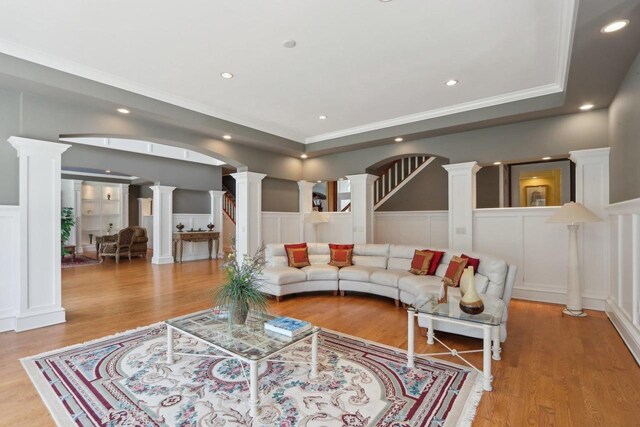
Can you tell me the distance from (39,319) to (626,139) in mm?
6790

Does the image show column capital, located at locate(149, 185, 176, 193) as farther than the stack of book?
Yes

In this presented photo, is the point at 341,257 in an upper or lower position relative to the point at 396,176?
lower

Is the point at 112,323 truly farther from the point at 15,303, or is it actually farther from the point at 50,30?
the point at 50,30

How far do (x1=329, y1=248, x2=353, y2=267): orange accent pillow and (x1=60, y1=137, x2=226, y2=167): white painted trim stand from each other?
11.8ft

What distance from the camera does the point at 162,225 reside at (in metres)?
8.96

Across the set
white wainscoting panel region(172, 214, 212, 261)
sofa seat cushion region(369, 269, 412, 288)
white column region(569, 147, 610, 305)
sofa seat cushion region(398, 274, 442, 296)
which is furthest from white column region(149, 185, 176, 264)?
white column region(569, 147, 610, 305)

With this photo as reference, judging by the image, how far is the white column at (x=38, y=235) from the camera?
3627 millimetres

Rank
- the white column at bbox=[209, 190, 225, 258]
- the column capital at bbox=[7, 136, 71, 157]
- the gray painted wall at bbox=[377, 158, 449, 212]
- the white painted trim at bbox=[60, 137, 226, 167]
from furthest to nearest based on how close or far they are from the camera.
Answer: the white column at bbox=[209, 190, 225, 258]
the white painted trim at bbox=[60, 137, 226, 167]
the gray painted wall at bbox=[377, 158, 449, 212]
the column capital at bbox=[7, 136, 71, 157]

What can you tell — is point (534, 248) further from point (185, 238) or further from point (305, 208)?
point (185, 238)

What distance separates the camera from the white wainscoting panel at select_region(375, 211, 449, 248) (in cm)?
659

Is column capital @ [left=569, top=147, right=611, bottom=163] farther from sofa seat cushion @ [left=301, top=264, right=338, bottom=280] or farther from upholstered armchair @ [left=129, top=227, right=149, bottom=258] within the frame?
upholstered armchair @ [left=129, top=227, right=149, bottom=258]

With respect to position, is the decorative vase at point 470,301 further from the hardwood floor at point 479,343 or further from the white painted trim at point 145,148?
the white painted trim at point 145,148

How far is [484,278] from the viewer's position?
367cm

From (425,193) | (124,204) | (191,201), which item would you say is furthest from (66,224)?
(425,193)
